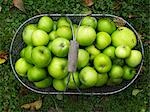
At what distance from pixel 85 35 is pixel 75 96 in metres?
0.49

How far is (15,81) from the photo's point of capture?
2523mm

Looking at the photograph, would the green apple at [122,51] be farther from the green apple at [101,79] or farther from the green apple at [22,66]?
the green apple at [22,66]

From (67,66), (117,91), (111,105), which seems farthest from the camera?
(111,105)

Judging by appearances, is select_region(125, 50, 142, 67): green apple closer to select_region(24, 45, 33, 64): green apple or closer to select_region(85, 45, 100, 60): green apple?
select_region(85, 45, 100, 60): green apple

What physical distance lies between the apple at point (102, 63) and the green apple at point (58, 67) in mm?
166

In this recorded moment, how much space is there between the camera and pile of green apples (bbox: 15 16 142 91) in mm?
2166

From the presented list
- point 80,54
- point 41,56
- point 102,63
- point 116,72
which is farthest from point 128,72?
point 41,56

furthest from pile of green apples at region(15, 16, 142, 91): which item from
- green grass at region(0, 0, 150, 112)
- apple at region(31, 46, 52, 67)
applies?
green grass at region(0, 0, 150, 112)

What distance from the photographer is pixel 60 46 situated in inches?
83.7

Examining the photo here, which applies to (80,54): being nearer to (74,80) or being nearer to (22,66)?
(74,80)

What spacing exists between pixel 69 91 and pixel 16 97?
34 cm

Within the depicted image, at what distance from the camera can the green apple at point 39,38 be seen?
7.13ft

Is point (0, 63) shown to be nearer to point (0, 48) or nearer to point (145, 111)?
point (0, 48)

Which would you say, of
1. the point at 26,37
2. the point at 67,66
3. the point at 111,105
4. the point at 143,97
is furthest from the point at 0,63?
the point at 143,97
